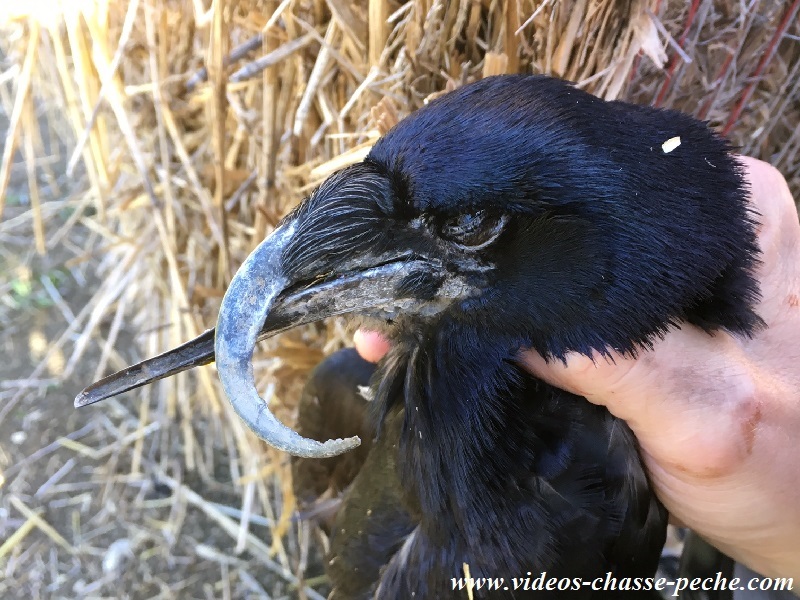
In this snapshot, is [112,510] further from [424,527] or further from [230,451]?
[424,527]

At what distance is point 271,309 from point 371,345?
41 centimetres

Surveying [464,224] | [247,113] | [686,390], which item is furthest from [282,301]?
[247,113]

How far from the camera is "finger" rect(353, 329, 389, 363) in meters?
1.14

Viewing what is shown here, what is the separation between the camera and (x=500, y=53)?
3.69 ft

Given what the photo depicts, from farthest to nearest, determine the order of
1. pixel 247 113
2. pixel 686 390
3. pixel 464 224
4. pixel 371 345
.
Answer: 1. pixel 247 113
2. pixel 371 345
3. pixel 686 390
4. pixel 464 224

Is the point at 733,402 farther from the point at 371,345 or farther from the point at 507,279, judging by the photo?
the point at 371,345

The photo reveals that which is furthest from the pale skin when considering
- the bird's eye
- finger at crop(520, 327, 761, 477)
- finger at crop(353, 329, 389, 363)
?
finger at crop(353, 329, 389, 363)

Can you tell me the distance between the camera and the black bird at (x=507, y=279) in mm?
751

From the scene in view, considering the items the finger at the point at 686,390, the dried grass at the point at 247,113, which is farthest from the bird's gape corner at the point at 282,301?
the dried grass at the point at 247,113

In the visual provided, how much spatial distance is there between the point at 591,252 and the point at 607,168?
99 millimetres

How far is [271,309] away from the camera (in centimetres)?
79

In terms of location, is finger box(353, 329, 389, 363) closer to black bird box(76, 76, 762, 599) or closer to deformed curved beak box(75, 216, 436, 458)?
black bird box(76, 76, 762, 599)

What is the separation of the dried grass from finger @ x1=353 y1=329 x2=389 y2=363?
0.32 feet

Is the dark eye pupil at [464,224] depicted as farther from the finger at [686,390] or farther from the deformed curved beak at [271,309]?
the finger at [686,390]
